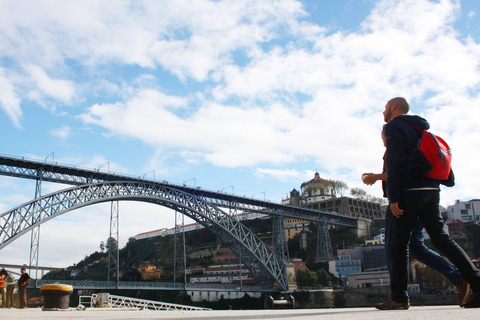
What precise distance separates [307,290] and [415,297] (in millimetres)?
8712

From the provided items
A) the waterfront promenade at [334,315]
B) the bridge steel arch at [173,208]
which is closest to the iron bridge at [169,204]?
the bridge steel arch at [173,208]

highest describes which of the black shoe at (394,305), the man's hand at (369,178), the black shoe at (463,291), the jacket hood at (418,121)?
the jacket hood at (418,121)

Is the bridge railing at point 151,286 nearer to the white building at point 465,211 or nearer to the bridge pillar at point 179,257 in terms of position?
the bridge pillar at point 179,257

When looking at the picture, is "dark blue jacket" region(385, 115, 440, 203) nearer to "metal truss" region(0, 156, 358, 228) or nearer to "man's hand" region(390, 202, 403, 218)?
"man's hand" region(390, 202, 403, 218)

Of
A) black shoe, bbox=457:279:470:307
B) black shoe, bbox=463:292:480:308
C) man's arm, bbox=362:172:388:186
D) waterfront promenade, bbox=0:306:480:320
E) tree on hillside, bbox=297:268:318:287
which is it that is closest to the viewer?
waterfront promenade, bbox=0:306:480:320

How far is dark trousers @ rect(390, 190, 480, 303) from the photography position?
2.94m

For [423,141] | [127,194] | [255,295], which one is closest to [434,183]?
[423,141]

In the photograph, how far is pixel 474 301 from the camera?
288cm

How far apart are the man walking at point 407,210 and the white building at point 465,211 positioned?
59.1 metres

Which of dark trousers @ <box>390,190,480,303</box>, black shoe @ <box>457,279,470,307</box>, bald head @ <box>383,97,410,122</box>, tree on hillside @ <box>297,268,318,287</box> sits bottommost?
tree on hillside @ <box>297,268,318,287</box>

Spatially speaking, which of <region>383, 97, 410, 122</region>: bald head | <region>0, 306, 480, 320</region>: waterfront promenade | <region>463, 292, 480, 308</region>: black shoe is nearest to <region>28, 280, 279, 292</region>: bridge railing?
<region>0, 306, 480, 320</region>: waterfront promenade

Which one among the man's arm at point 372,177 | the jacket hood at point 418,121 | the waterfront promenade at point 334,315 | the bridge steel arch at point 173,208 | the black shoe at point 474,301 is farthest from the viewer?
the bridge steel arch at point 173,208

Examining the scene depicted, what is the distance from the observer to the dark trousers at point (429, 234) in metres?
2.94

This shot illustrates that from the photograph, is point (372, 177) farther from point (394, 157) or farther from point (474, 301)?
point (474, 301)
